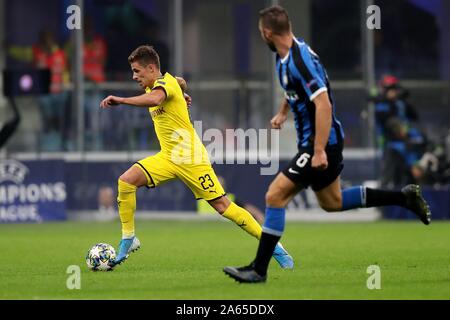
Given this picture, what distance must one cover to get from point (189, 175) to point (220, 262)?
1.06m

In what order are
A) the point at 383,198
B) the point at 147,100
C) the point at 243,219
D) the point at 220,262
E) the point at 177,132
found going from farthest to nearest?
the point at 220,262
the point at 177,132
the point at 243,219
the point at 147,100
the point at 383,198

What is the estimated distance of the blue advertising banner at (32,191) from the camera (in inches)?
782

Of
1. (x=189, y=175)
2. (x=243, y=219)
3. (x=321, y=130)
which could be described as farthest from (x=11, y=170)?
(x=321, y=130)

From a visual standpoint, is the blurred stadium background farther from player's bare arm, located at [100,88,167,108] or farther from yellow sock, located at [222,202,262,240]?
player's bare arm, located at [100,88,167,108]

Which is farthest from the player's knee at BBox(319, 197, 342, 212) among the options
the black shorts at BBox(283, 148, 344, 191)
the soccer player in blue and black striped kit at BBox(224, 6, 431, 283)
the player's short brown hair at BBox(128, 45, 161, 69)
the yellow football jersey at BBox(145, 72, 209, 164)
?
the player's short brown hair at BBox(128, 45, 161, 69)

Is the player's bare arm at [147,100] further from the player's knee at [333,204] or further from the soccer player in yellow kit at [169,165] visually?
the player's knee at [333,204]

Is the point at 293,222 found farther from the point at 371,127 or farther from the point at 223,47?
the point at 223,47

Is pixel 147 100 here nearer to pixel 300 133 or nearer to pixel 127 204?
pixel 127 204

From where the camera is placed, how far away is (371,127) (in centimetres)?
2141

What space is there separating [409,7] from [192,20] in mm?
4243

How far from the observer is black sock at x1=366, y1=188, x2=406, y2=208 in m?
9.63

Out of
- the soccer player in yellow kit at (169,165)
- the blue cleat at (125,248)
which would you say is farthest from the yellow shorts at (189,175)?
the blue cleat at (125,248)

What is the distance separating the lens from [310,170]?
9.12 m
